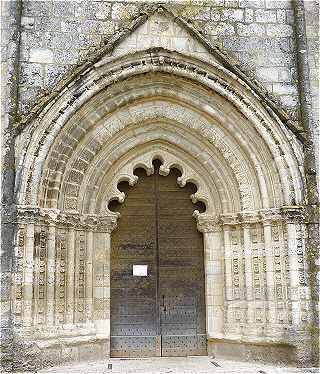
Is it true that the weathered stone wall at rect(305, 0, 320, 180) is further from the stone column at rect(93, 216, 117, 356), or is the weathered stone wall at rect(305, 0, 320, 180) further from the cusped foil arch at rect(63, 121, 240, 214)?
the stone column at rect(93, 216, 117, 356)

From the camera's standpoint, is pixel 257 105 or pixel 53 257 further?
pixel 257 105

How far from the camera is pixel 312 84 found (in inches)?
292

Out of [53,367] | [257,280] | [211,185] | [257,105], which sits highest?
[257,105]

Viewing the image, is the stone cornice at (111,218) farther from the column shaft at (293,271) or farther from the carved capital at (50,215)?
the column shaft at (293,271)

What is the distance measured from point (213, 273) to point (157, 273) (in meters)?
0.79

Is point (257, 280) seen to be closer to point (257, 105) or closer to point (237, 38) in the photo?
point (257, 105)

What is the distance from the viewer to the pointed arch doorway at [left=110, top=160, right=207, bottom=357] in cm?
743

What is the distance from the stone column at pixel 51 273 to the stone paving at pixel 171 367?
0.65m

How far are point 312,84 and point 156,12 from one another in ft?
7.80

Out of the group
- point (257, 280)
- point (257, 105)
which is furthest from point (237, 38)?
point (257, 280)

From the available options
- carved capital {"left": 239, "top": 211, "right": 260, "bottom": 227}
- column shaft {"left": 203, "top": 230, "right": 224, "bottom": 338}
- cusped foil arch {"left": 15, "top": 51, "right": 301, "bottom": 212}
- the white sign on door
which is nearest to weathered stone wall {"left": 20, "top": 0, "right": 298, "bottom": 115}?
cusped foil arch {"left": 15, "top": 51, "right": 301, "bottom": 212}

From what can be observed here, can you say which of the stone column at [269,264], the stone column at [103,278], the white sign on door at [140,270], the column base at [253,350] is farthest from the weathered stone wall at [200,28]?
the column base at [253,350]

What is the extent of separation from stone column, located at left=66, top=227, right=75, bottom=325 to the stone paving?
24.4 inches

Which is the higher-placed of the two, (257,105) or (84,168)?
(257,105)
